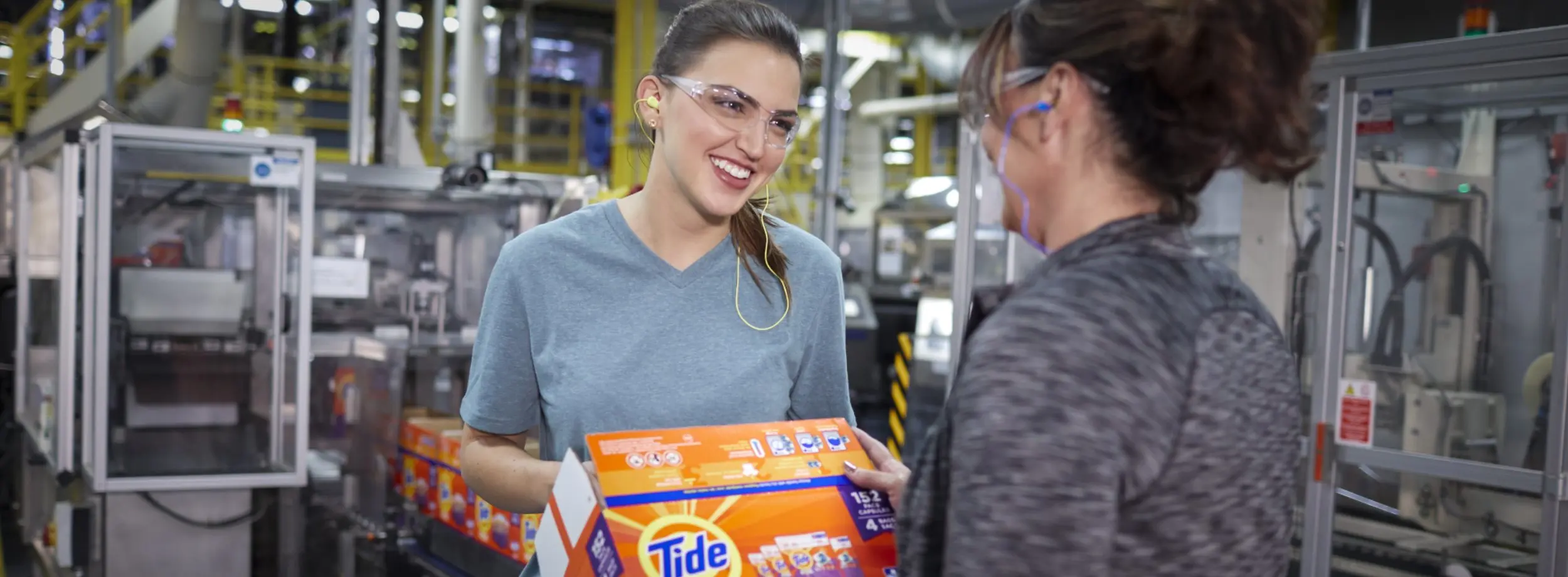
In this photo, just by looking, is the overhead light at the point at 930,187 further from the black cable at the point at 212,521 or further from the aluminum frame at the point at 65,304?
the aluminum frame at the point at 65,304

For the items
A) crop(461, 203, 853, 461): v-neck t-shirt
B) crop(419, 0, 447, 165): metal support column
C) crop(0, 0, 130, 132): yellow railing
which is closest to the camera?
crop(461, 203, 853, 461): v-neck t-shirt

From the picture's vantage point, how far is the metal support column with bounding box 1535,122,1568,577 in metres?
3.27

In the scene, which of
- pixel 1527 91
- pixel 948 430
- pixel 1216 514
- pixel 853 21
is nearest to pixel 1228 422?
pixel 1216 514

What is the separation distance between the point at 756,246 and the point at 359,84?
4960mm

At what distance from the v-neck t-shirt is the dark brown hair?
0.07 ft

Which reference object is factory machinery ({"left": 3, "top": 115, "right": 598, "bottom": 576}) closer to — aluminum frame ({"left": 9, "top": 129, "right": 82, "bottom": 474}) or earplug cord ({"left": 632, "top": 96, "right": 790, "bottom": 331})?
aluminum frame ({"left": 9, "top": 129, "right": 82, "bottom": 474})

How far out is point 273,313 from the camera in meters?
4.92

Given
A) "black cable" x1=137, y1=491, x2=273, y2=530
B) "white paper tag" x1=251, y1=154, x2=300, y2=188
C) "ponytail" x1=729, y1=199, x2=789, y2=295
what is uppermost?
"white paper tag" x1=251, y1=154, x2=300, y2=188

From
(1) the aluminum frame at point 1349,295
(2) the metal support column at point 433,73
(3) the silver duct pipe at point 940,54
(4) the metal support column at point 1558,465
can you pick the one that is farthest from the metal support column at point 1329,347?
(3) the silver duct pipe at point 940,54

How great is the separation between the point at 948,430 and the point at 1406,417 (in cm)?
365

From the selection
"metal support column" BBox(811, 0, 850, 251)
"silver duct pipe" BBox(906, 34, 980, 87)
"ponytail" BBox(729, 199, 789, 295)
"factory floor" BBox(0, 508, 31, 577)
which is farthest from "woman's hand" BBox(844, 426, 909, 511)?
"silver duct pipe" BBox(906, 34, 980, 87)

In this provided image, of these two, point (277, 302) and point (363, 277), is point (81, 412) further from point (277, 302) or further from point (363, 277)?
point (363, 277)

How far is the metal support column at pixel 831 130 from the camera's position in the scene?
Answer: 842 centimetres

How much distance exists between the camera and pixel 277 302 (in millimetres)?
4891
